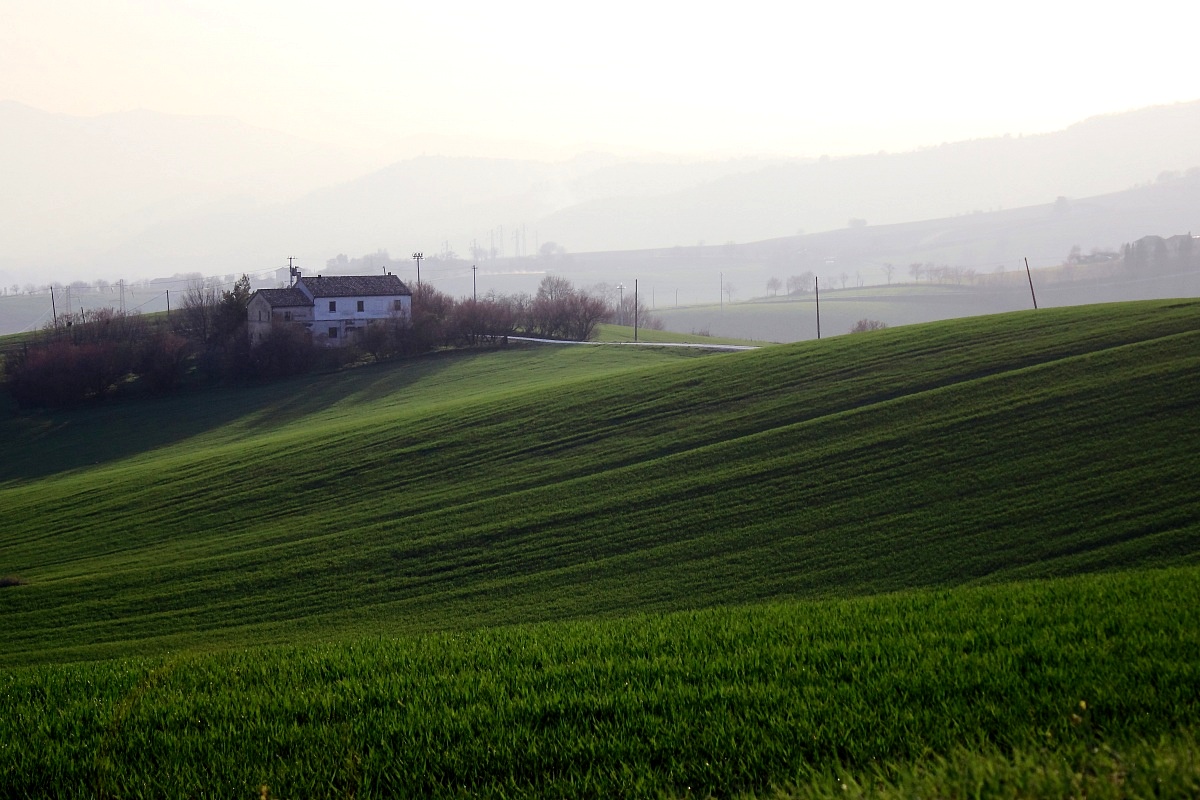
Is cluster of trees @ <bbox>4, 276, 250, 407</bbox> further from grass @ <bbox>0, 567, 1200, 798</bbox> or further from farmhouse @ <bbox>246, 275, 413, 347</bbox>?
grass @ <bbox>0, 567, 1200, 798</bbox>

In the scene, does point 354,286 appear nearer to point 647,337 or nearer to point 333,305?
point 333,305

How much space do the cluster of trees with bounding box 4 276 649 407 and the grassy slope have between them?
3010cm

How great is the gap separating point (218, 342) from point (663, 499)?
73.2m

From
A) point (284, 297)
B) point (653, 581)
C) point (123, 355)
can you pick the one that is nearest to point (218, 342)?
point (284, 297)

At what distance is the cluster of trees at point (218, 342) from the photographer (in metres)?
80.1

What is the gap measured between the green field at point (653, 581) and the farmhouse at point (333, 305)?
25.7 metres

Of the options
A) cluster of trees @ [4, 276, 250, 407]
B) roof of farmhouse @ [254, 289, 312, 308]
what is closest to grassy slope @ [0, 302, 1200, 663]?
cluster of trees @ [4, 276, 250, 407]

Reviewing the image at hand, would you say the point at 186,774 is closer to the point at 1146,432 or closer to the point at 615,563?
the point at 615,563

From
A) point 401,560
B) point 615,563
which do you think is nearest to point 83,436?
point 401,560

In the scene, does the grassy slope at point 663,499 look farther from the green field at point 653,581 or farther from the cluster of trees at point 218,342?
the cluster of trees at point 218,342

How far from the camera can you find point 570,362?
7750 centimetres

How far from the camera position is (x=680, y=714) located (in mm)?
7980

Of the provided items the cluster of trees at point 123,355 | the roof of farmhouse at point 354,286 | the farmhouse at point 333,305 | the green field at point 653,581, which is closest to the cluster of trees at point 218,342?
the cluster of trees at point 123,355

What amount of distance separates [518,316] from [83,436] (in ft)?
144
